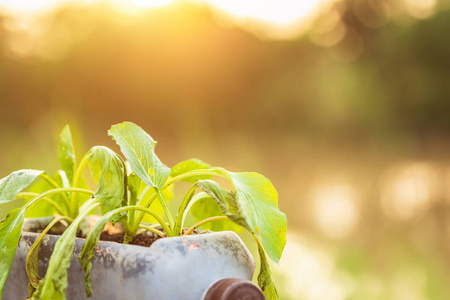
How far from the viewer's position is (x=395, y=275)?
1.76 meters

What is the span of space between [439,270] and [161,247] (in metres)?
1.71

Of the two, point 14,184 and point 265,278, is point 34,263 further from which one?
point 265,278

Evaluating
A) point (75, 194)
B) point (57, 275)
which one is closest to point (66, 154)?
point (75, 194)

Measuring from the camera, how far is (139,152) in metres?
0.52

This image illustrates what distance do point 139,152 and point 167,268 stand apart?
14cm

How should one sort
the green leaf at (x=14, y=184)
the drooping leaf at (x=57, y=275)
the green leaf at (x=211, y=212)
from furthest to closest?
1. the green leaf at (x=211, y=212)
2. the green leaf at (x=14, y=184)
3. the drooping leaf at (x=57, y=275)

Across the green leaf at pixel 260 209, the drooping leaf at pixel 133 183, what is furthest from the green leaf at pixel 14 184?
the green leaf at pixel 260 209

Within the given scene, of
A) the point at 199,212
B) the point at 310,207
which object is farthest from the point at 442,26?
the point at 199,212

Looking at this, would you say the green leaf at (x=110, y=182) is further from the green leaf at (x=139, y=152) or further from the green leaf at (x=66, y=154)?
the green leaf at (x=66, y=154)

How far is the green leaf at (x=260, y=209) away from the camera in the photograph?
0.45m

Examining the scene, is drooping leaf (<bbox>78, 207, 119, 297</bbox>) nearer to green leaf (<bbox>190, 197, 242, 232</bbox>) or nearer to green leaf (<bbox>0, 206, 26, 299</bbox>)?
green leaf (<bbox>0, 206, 26, 299</bbox>)

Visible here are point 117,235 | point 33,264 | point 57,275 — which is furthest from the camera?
point 117,235

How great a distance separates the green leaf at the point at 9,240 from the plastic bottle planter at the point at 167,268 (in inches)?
2.7

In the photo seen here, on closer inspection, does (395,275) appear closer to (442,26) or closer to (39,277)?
(39,277)
